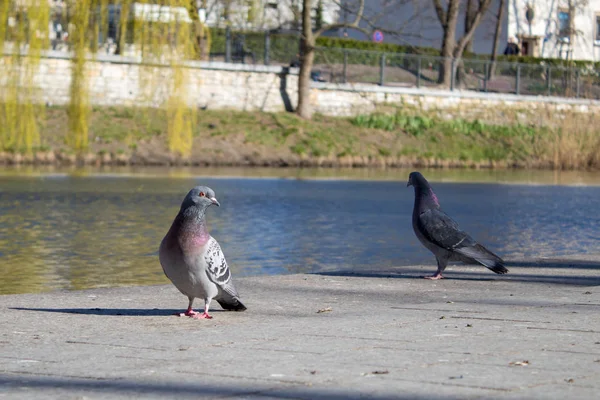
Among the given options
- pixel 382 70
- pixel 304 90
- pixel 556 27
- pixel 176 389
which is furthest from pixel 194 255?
pixel 556 27

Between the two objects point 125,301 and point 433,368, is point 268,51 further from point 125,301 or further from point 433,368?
point 433,368

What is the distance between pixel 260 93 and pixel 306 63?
2402mm

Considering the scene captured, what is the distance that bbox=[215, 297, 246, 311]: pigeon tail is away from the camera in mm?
9492

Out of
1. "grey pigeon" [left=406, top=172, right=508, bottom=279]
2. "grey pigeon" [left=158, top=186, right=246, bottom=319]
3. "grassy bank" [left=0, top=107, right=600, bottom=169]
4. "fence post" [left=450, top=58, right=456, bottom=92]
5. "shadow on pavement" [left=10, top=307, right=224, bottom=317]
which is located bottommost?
"grassy bank" [left=0, top=107, right=600, bottom=169]

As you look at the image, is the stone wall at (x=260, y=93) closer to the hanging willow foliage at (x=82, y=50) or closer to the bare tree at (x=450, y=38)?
the bare tree at (x=450, y=38)

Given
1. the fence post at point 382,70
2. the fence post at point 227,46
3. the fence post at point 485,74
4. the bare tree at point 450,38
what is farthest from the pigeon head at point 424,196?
the fence post at point 485,74

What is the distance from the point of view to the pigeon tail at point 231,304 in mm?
9492

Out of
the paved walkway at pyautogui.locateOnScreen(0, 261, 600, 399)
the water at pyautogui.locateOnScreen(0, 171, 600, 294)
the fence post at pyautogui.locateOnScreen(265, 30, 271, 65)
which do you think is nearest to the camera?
the paved walkway at pyautogui.locateOnScreen(0, 261, 600, 399)

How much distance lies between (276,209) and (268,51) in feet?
91.4

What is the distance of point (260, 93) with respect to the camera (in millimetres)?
51469

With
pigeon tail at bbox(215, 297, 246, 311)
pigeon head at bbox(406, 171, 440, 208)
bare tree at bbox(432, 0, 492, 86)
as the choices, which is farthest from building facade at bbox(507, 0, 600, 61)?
pigeon tail at bbox(215, 297, 246, 311)

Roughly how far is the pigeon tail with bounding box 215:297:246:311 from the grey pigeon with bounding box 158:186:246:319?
410 millimetres

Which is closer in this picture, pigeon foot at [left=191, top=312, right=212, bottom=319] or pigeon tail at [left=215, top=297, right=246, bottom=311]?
pigeon foot at [left=191, top=312, right=212, bottom=319]

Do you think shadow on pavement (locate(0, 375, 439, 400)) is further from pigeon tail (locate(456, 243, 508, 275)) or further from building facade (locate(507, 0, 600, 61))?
building facade (locate(507, 0, 600, 61))
